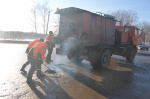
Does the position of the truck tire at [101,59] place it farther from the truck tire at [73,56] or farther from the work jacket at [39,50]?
the work jacket at [39,50]

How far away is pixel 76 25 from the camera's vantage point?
5520 millimetres

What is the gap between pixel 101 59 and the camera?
5949 mm

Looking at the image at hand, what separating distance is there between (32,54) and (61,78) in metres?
1.40

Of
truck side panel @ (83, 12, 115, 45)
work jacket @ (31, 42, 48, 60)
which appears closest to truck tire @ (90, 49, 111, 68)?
truck side panel @ (83, 12, 115, 45)

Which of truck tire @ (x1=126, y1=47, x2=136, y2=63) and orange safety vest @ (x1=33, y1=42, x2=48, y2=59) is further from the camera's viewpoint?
truck tire @ (x1=126, y1=47, x2=136, y2=63)

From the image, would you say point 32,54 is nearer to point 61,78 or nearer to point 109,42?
point 61,78

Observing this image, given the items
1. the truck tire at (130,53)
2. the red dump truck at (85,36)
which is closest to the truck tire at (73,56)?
the red dump truck at (85,36)

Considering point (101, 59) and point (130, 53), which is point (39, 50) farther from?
point (130, 53)

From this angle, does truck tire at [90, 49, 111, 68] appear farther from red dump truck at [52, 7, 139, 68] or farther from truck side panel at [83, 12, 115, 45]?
truck side panel at [83, 12, 115, 45]

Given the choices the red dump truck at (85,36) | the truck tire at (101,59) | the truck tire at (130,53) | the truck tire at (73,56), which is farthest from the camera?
the truck tire at (130,53)

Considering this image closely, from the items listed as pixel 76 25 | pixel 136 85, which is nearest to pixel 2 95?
pixel 76 25

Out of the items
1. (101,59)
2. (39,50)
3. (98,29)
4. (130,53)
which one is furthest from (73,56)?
(130,53)

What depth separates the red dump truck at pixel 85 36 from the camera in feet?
A: 17.5

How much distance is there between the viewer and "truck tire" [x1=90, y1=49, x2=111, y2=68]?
570cm
